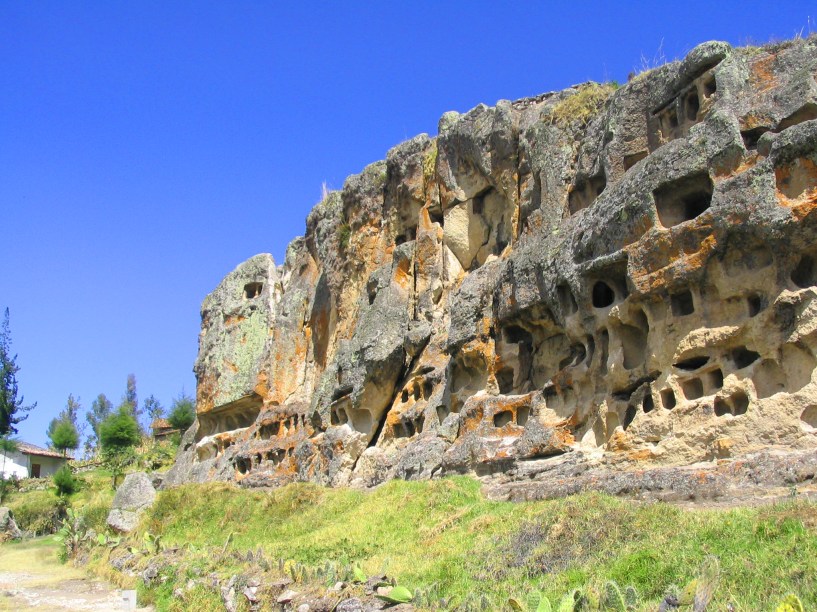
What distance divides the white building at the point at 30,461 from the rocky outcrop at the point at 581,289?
2653 cm

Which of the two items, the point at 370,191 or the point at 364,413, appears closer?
the point at 364,413

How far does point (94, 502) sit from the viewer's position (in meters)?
29.0

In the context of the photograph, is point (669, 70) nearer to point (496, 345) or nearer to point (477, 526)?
point (496, 345)

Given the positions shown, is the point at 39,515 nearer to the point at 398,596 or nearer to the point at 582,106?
the point at 582,106

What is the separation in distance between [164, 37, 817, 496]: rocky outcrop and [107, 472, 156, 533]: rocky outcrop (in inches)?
145

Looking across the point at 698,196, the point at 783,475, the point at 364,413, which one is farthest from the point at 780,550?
the point at 364,413

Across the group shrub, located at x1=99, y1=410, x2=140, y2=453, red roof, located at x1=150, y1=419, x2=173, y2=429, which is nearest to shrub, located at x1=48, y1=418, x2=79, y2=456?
red roof, located at x1=150, y1=419, x2=173, y2=429

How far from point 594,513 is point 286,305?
24290 mm

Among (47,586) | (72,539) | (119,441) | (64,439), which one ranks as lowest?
(47,586)

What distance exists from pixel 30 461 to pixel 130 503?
3056 centimetres

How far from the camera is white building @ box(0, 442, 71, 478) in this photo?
50.0 m

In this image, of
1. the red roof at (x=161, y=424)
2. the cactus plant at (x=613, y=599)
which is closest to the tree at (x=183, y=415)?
the red roof at (x=161, y=424)

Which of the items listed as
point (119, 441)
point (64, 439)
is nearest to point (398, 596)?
point (119, 441)

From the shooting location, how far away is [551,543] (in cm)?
1062
